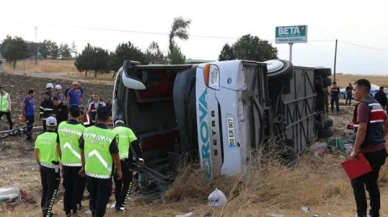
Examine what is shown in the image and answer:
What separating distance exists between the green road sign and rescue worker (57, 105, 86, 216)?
13569 millimetres

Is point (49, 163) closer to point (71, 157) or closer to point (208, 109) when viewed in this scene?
point (71, 157)

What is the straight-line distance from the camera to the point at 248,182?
234 inches

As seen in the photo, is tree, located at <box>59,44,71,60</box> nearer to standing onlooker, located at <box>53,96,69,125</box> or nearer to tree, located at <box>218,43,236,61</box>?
tree, located at <box>218,43,236,61</box>

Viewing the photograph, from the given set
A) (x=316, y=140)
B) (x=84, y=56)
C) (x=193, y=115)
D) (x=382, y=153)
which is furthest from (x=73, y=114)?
(x=84, y=56)

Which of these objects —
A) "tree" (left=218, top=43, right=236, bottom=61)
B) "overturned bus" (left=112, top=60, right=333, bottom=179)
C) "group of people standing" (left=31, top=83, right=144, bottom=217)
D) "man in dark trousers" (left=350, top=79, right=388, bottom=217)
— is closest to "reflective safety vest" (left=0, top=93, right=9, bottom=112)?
"overturned bus" (left=112, top=60, right=333, bottom=179)

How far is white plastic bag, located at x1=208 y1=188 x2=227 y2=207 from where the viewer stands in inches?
223

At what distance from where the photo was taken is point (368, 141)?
5.07 metres

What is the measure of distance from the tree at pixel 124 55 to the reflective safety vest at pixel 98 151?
48.7 meters

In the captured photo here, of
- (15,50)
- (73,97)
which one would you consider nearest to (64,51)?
(15,50)

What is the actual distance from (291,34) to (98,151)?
581 inches

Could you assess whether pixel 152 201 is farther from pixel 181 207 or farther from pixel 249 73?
pixel 249 73

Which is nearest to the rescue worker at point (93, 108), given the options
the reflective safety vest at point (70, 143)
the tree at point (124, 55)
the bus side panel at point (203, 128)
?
the reflective safety vest at point (70, 143)

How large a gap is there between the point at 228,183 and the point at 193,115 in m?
1.00

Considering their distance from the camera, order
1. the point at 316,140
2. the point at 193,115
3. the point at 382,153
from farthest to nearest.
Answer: the point at 316,140 < the point at 193,115 < the point at 382,153
